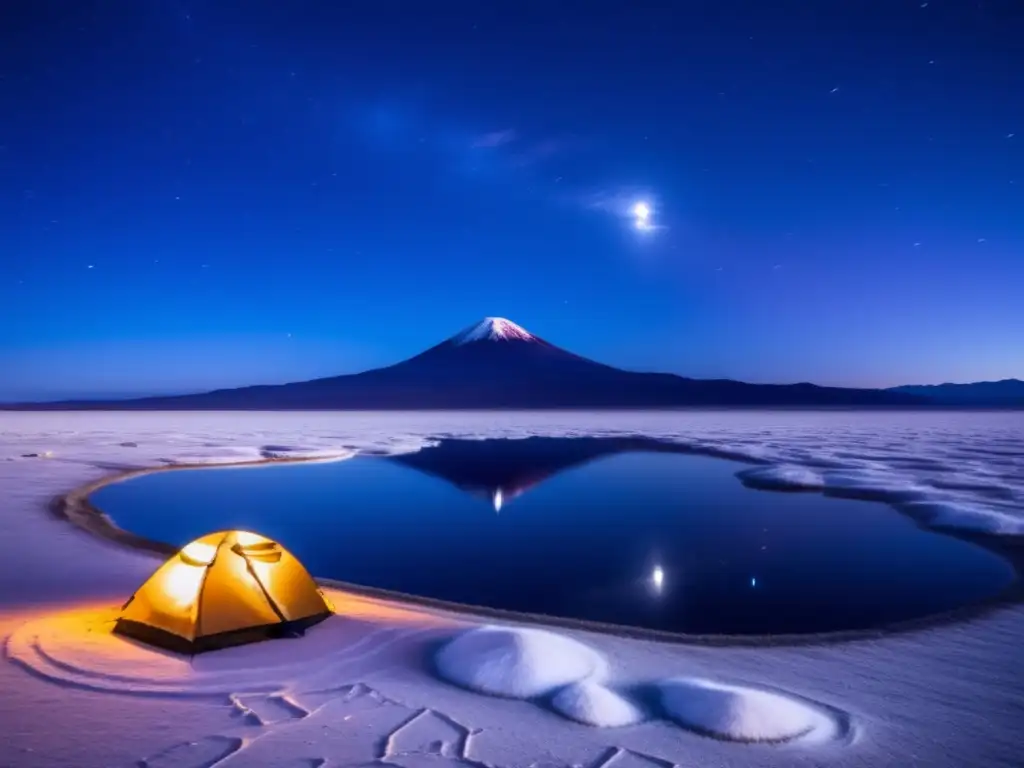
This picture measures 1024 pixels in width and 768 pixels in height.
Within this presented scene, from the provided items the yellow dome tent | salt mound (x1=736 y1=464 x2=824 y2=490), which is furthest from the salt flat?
salt mound (x1=736 y1=464 x2=824 y2=490)

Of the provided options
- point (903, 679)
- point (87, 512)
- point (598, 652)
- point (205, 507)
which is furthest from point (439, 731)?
point (205, 507)

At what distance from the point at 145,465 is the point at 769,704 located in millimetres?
25482

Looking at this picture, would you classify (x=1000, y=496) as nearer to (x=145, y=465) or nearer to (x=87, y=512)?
(x=87, y=512)

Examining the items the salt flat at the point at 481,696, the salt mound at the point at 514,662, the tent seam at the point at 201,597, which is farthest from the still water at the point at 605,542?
the tent seam at the point at 201,597

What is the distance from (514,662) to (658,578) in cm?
479

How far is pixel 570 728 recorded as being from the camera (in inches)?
202

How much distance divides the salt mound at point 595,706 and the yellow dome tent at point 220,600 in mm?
2929

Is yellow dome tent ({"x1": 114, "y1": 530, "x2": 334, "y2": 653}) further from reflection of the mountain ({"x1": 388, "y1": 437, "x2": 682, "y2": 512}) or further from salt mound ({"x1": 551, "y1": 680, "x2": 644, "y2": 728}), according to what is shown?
reflection of the mountain ({"x1": 388, "y1": 437, "x2": 682, "y2": 512})

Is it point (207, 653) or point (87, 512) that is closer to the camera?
point (207, 653)

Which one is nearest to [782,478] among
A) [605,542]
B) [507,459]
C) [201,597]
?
[605,542]

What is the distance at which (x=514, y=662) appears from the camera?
20.1 feet

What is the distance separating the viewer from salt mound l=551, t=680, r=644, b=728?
524 cm

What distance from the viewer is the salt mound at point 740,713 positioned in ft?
16.6

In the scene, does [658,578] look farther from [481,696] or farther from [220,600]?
[220,600]
